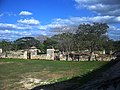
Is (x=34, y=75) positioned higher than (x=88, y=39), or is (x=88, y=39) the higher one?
(x=88, y=39)

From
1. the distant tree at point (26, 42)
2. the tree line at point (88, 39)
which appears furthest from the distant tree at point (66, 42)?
the distant tree at point (26, 42)

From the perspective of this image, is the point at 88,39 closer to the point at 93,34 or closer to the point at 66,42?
the point at 93,34

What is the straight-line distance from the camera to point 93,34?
185ft

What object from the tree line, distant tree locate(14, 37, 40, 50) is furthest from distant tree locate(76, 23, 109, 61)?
distant tree locate(14, 37, 40, 50)

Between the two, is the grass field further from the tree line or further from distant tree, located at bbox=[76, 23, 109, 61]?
Result: distant tree, located at bbox=[76, 23, 109, 61]

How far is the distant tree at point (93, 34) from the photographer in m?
56.1

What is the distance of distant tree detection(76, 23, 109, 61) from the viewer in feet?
184

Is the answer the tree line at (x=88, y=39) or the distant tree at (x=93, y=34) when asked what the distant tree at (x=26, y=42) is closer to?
the tree line at (x=88, y=39)

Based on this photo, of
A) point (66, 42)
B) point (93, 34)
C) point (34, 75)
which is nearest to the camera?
point (34, 75)

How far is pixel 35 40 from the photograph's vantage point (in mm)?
95938

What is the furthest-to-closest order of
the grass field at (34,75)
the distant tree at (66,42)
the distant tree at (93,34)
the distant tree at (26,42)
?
the distant tree at (26,42), the distant tree at (66,42), the distant tree at (93,34), the grass field at (34,75)

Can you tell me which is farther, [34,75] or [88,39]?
[88,39]

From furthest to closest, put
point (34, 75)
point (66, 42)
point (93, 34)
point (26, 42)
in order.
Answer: point (26, 42) → point (66, 42) → point (93, 34) → point (34, 75)

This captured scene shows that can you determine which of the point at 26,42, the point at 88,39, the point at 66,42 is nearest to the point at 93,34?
the point at 88,39
